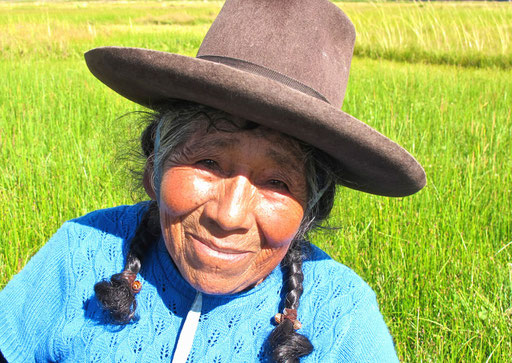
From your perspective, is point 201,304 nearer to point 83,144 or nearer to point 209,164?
point 209,164

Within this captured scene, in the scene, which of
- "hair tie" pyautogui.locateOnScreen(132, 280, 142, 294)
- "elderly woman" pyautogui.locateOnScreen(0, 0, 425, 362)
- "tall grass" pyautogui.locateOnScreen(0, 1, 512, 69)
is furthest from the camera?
"tall grass" pyautogui.locateOnScreen(0, 1, 512, 69)

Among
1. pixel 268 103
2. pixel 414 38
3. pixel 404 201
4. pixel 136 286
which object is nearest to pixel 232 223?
pixel 268 103

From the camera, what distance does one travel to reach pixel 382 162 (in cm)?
127

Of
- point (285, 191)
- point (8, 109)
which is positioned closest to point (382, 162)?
point (285, 191)

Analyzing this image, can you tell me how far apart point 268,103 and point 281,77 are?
8.0 inches

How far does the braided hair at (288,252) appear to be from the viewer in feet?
4.42

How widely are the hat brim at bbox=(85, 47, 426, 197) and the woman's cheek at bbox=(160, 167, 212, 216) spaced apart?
0.65 ft

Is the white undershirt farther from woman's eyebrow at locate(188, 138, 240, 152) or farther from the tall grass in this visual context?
the tall grass

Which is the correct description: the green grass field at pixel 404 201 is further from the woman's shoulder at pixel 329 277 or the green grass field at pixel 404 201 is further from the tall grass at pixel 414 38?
the tall grass at pixel 414 38

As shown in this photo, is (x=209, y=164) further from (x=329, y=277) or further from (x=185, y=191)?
(x=329, y=277)

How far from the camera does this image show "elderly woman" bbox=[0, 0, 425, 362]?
1.23 m

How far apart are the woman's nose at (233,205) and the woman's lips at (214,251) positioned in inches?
2.6

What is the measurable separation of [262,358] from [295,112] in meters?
0.72

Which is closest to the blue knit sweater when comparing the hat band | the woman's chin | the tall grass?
the woman's chin
